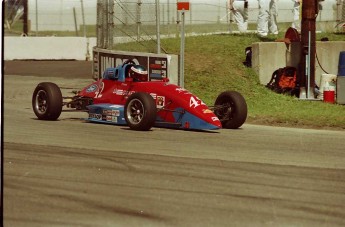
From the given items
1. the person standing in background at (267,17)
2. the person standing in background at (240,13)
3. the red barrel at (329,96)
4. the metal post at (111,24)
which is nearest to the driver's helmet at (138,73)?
the red barrel at (329,96)

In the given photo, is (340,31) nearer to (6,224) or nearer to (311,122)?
(311,122)

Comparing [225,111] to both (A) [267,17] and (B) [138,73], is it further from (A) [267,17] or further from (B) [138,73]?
(A) [267,17]

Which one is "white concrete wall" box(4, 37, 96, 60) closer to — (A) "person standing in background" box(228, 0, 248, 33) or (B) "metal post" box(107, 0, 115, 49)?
(A) "person standing in background" box(228, 0, 248, 33)

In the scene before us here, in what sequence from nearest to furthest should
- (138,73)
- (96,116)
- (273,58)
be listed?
(138,73) < (96,116) < (273,58)

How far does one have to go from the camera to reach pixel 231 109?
15062 mm

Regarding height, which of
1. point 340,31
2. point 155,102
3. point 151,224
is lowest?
point 151,224

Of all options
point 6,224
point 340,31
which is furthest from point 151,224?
point 340,31

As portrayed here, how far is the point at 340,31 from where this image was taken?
28.4 meters

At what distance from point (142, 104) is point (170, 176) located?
4.13 metres

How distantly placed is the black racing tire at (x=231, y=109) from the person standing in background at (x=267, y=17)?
437 inches

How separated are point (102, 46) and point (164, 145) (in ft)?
32.9

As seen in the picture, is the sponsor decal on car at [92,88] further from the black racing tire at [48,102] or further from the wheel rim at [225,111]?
the wheel rim at [225,111]

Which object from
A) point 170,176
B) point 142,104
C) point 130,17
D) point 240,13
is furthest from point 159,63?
point 240,13

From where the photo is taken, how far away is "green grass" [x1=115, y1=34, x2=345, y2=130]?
16.7 metres
